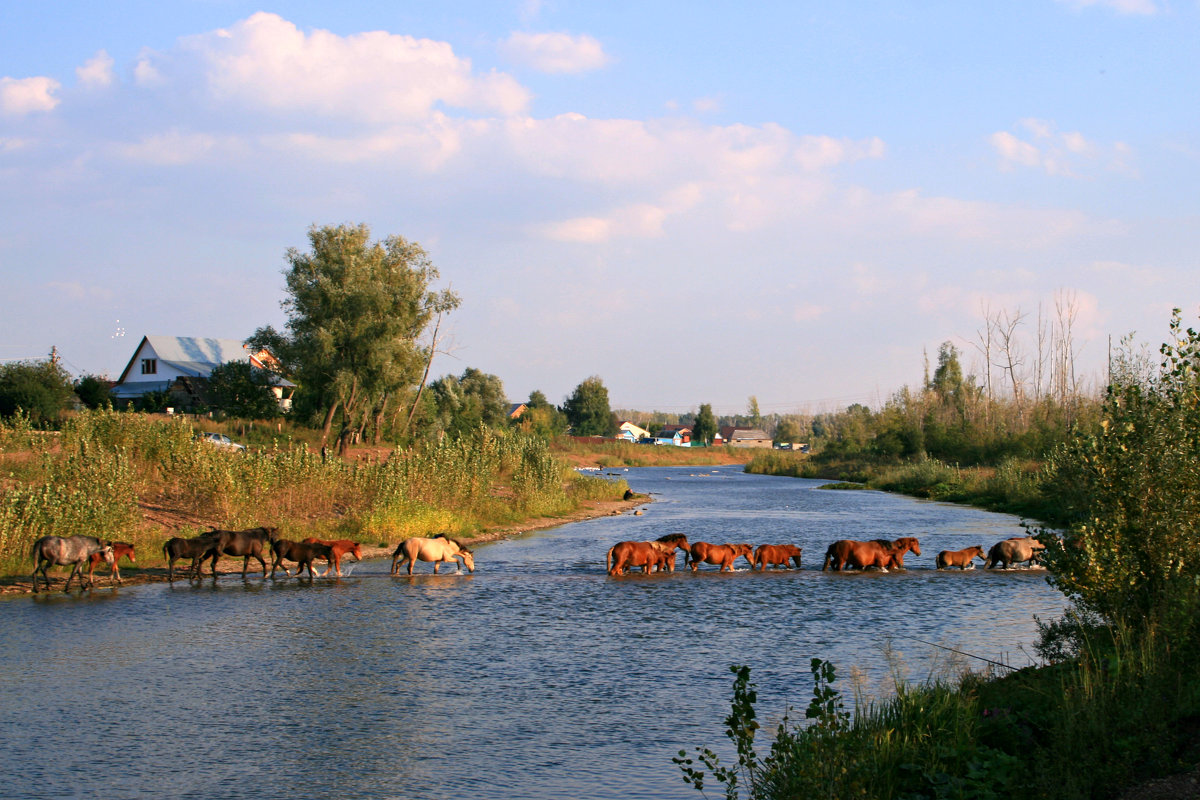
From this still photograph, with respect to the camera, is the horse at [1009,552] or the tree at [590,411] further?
the tree at [590,411]

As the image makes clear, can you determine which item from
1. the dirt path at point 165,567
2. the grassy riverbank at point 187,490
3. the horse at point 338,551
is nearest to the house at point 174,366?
the dirt path at point 165,567

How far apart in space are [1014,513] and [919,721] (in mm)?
37372

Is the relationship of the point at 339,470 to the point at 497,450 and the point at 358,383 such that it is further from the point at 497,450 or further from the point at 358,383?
the point at 358,383

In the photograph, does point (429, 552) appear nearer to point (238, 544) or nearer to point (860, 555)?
point (238, 544)

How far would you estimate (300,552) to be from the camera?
19.1 metres

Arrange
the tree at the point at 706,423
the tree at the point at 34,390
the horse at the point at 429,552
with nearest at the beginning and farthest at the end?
the horse at the point at 429,552 → the tree at the point at 34,390 → the tree at the point at 706,423

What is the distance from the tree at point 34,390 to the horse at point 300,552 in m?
32.1

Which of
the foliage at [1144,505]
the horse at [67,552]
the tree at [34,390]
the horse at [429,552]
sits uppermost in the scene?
the tree at [34,390]

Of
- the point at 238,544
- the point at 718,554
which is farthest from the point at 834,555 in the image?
the point at 238,544

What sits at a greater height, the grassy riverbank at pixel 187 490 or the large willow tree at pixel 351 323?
the large willow tree at pixel 351 323

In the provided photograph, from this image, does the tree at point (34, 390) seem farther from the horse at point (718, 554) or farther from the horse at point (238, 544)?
the horse at point (718, 554)

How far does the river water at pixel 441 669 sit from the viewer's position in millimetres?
8023

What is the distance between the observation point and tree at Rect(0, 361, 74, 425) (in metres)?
46.5

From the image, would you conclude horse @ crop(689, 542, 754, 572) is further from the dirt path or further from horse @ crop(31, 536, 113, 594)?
horse @ crop(31, 536, 113, 594)
